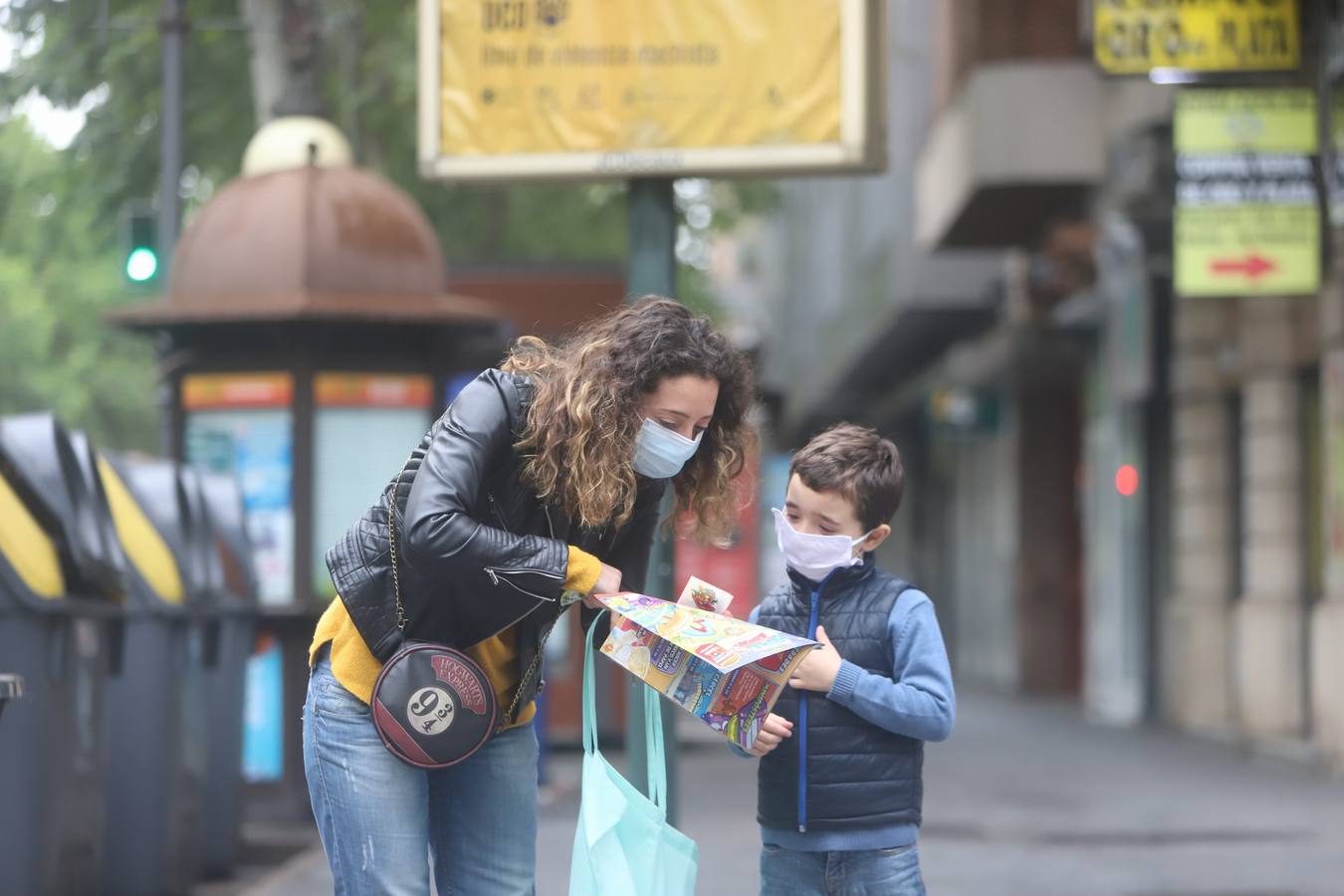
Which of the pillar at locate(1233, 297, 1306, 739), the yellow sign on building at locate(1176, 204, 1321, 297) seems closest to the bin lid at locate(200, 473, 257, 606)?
the yellow sign on building at locate(1176, 204, 1321, 297)

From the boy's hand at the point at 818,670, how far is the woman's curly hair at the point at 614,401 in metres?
0.35

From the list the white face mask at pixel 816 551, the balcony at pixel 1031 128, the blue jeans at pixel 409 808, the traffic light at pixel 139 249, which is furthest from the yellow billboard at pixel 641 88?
the balcony at pixel 1031 128

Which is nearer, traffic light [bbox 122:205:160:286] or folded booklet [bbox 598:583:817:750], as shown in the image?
folded booklet [bbox 598:583:817:750]

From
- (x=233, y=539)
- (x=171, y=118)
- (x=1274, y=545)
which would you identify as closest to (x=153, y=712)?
(x=233, y=539)

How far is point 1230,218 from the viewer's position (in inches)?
501

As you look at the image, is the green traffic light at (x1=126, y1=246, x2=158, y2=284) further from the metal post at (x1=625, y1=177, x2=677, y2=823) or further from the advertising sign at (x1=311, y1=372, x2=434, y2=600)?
the metal post at (x1=625, y1=177, x2=677, y2=823)

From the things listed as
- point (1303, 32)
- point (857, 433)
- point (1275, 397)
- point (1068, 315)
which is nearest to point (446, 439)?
Answer: point (857, 433)

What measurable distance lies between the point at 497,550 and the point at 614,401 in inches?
13.0

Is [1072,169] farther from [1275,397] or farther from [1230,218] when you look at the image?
[1230,218]

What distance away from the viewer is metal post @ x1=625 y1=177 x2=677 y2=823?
259 inches

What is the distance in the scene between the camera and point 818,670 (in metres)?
4.06

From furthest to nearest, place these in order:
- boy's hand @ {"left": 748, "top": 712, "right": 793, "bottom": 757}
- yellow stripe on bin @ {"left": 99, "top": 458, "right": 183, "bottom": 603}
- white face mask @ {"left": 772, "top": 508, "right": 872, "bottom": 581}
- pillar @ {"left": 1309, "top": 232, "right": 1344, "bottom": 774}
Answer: pillar @ {"left": 1309, "top": 232, "right": 1344, "bottom": 774}, yellow stripe on bin @ {"left": 99, "top": 458, "right": 183, "bottom": 603}, white face mask @ {"left": 772, "top": 508, "right": 872, "bottom": 581}, boy's hand @ {"left": 748, "top": 712, "right": 793, "bottom": 757}

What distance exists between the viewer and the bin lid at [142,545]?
283 inches

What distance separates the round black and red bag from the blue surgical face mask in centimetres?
47
